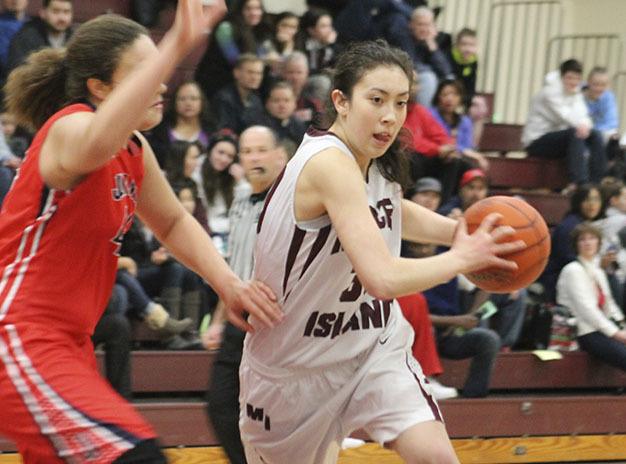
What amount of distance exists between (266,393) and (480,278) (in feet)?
2.61

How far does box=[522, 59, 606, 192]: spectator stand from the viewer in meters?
9.69

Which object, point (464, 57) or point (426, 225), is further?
point (464, 57)

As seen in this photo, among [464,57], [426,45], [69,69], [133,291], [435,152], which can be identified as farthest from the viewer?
[464,57]

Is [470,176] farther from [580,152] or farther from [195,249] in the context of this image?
[195,249]

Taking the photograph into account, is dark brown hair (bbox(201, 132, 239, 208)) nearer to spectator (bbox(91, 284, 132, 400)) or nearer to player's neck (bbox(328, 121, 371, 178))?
spectator (bbox(91, 284, 132, 400))

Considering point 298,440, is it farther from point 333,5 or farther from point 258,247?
point 333,5

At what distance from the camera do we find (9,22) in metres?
7.93

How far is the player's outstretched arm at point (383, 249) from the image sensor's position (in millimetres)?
3186

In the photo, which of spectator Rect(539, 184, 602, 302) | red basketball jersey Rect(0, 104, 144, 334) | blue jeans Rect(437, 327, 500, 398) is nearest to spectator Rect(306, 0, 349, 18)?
spectator Rect(539, 184, 602, 302)

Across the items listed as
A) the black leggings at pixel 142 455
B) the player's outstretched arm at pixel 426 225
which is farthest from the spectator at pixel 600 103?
the black leggings at pixel 142 455

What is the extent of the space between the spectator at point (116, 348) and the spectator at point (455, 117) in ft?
11.8

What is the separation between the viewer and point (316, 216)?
352 cm

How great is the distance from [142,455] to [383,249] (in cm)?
91

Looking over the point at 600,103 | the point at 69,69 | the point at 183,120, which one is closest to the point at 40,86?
the point at 69,69
